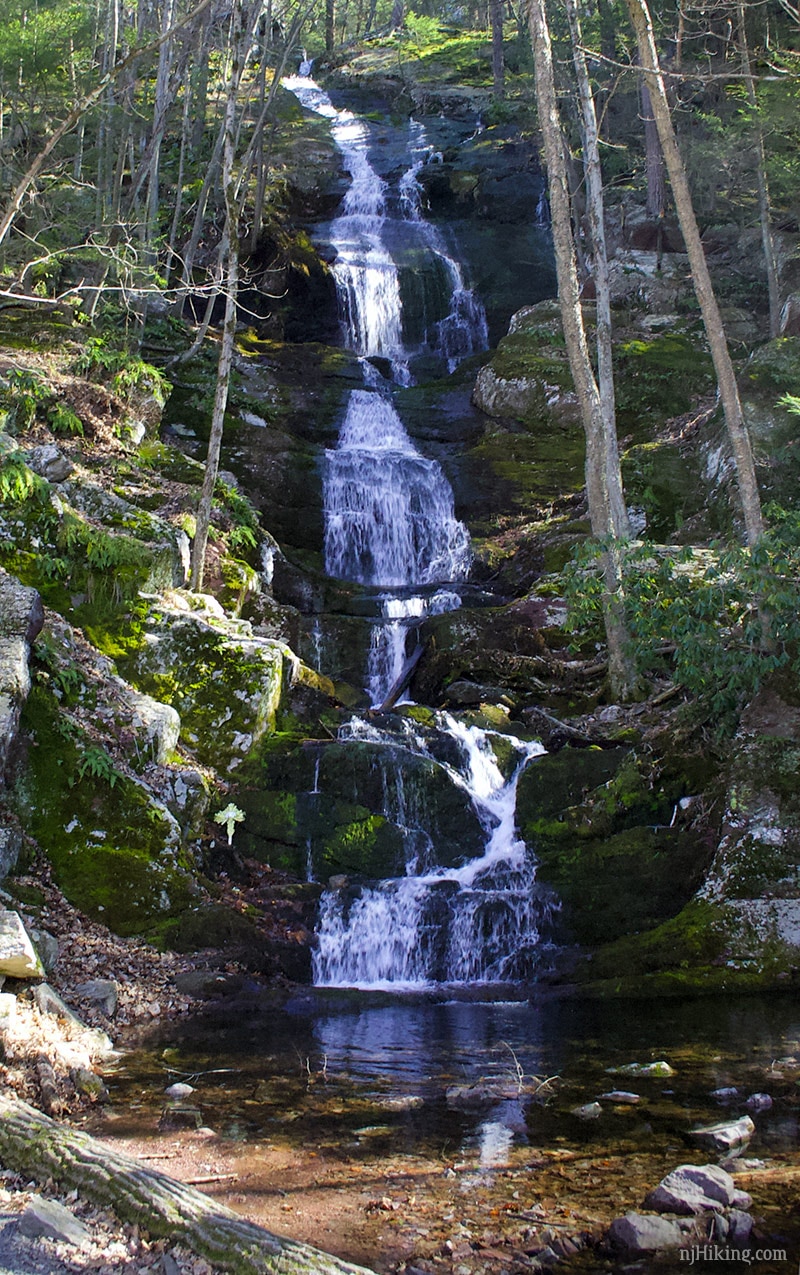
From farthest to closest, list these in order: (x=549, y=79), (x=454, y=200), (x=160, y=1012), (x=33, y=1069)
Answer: (x=454, y=200) < (x=549, y=79) < (x=160, y=1012) < (x=33, y=1069)

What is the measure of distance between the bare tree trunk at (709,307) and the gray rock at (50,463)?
848cm

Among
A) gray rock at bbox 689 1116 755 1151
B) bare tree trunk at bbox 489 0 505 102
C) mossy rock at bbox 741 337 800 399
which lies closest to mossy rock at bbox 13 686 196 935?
gray rock at bbox 689 1116 755 1151

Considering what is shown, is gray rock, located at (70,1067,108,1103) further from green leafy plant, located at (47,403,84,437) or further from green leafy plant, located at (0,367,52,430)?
green leafy plant, located at (47,403,84,437)

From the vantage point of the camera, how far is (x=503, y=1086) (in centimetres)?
592

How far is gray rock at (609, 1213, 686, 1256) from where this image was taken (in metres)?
3.66

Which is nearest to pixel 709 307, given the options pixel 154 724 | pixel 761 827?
pixel 761 827

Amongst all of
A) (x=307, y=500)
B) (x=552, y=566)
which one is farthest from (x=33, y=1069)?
(x=307, y=500)

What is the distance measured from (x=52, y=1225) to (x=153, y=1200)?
35cm

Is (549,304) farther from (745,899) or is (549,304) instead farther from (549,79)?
(745,899)

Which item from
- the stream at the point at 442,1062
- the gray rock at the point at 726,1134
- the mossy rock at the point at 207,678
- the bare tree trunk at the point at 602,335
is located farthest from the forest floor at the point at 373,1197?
the bare tree trunk at the point at 602,335

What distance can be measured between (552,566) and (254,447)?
6.82 m

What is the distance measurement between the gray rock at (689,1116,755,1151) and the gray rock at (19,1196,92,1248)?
3046mm

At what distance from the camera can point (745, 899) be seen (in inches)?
343

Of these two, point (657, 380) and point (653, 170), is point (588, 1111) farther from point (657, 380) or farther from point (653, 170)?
point (653, 170)
